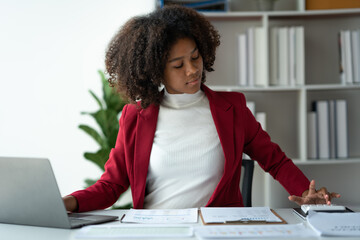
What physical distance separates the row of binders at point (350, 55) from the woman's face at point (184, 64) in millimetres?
1427

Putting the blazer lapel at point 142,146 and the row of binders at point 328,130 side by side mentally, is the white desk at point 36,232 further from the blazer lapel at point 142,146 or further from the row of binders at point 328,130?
the row of binders at point 328,130

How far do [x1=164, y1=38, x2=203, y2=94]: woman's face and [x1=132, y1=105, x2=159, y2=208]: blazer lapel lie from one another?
0.17 m

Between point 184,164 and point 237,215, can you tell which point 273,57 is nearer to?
point 184,164

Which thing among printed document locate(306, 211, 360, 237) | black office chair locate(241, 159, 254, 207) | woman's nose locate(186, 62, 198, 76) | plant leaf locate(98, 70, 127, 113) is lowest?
black office chair locate(241, 159, 254, 207)

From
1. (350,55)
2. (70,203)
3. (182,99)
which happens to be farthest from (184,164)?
(350,55)

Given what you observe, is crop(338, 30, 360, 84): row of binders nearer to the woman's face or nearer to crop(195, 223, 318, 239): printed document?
the woman's face

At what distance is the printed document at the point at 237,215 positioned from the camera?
1096 millimetres

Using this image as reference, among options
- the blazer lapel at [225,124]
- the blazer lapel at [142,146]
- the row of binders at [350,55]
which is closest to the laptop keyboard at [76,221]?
the blazer lapel at [142,146]

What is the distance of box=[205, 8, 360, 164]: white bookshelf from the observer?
108 inches

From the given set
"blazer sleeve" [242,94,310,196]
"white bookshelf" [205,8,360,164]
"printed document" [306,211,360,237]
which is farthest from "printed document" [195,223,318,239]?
"white bookshelf" [205,8,360,164]

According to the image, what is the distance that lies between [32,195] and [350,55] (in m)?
2.16

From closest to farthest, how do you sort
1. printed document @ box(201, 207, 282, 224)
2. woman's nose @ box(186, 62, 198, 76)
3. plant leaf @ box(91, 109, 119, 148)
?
1. printed document @ box(201, 207, 282, 224)
2. woman's nose @ box(186, 62, 198, 76)
3. plant leaf @ box(91, 109, 119, 148)

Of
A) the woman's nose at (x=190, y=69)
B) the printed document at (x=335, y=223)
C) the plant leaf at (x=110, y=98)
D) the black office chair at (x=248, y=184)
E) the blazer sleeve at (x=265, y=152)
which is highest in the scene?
the woman's nose at (x=190, y=69)

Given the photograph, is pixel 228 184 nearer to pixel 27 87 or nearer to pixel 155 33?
pixel 155 33
